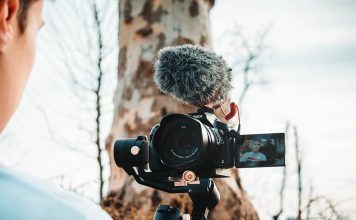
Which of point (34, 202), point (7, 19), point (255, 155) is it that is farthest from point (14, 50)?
point (255, 155)

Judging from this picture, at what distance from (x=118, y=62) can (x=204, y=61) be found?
8.23 feet

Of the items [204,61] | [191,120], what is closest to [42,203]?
[191,120]

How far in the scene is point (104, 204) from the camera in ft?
12.5

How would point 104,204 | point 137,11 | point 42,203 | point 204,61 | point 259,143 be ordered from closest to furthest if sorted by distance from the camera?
point 42,203
point 259,143
point 204,61
point 104,204
point 137,11

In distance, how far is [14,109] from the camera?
54 centimetres

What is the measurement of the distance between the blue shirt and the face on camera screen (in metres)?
1.33

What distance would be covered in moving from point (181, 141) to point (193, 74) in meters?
0.29

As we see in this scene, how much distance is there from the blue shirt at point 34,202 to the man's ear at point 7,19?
15 cm

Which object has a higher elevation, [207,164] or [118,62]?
[118,62]

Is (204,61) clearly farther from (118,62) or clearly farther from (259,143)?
(118,62)

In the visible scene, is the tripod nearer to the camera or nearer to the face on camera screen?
the camera

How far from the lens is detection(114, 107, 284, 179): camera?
65.5 inches

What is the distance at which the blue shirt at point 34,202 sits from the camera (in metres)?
0.43

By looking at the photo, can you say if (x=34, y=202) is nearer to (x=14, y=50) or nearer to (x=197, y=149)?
(x=14, y=50)
